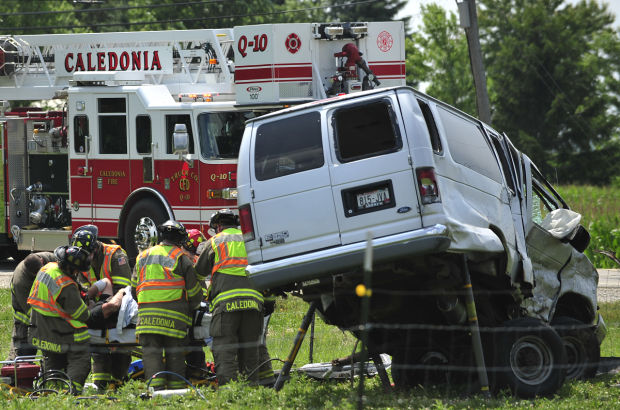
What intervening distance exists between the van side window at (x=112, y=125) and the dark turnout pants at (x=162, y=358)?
23.9 feet

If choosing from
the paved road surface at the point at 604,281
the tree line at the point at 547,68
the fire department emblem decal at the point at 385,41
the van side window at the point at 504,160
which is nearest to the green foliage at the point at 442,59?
the tree line at the point at 547,68

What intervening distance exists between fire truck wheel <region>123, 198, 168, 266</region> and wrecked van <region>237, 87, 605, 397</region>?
686 centimetres

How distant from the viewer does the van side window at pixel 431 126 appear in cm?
847

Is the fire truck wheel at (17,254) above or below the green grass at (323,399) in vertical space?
above

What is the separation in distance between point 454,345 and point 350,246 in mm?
1637

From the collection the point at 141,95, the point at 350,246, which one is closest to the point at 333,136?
the point at 350,246

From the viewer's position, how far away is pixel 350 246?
27.1ft

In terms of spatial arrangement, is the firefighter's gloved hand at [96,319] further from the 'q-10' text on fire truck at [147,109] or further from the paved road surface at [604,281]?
the paved road surface at [604,281]

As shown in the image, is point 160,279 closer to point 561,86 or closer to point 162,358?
point 162,358

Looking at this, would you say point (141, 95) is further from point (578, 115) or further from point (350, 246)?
point (578, 115)

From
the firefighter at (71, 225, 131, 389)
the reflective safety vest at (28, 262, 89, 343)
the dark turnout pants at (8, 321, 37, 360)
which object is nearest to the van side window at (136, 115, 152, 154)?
the firefighter at (71, 225, 131, 389)

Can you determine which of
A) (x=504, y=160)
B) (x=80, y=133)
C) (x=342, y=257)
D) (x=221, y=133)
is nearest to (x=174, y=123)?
(x=221, y=133)

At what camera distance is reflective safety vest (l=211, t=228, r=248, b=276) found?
9523 mm

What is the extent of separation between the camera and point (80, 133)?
16.9m
